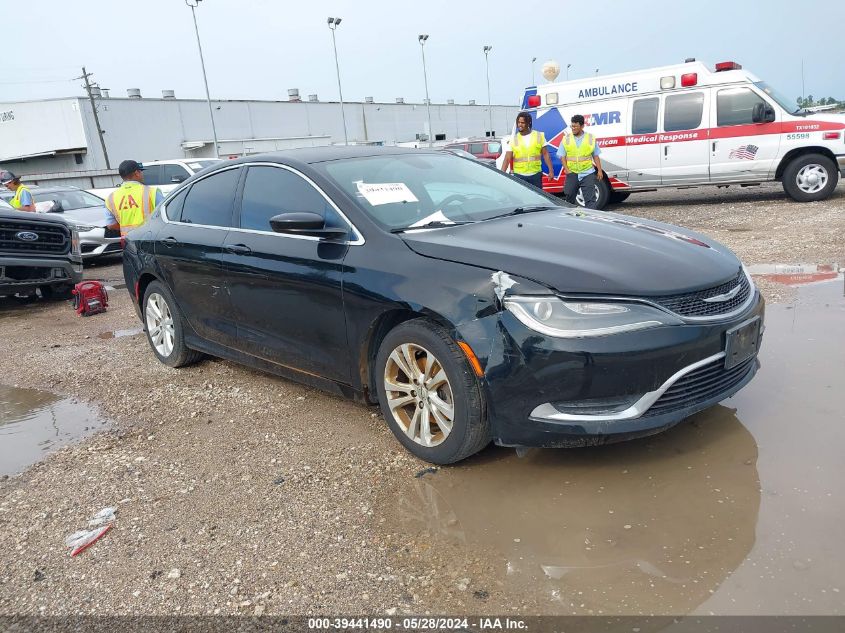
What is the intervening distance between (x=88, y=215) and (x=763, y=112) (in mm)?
11329

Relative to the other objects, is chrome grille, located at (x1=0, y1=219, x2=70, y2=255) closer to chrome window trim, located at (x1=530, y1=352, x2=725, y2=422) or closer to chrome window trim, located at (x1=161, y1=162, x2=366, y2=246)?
chrome window trim, located at (x1=161, y1=162, x2=366, y2=246)

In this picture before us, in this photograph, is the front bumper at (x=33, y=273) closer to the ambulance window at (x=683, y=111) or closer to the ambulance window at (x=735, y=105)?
the ambulance window at (x=683, y=111)

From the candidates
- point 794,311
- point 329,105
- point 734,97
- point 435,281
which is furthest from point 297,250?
point 329,105

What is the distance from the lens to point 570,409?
2.95m

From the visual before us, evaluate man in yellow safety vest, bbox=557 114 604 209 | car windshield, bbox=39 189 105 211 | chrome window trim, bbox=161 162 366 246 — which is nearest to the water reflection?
chrome window trim, bbox=161 162 366 246

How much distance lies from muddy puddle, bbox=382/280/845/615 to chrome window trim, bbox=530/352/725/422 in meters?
0.37

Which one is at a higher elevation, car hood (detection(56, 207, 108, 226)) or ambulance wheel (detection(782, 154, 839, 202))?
car hood (detection(56, 207, 108, 226))

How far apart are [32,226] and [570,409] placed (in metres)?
7.82

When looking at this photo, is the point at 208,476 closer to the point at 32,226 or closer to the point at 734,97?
the point at 32,226

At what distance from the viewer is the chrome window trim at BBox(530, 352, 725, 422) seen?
293 cm

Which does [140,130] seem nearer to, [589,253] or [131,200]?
[131,200]

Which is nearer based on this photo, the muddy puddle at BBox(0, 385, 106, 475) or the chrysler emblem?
the chrysler emblem

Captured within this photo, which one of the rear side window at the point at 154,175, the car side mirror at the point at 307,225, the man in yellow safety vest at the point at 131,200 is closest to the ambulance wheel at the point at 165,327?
the car side mirror at the point at 307,225

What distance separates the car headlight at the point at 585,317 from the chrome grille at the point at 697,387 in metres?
0.28
